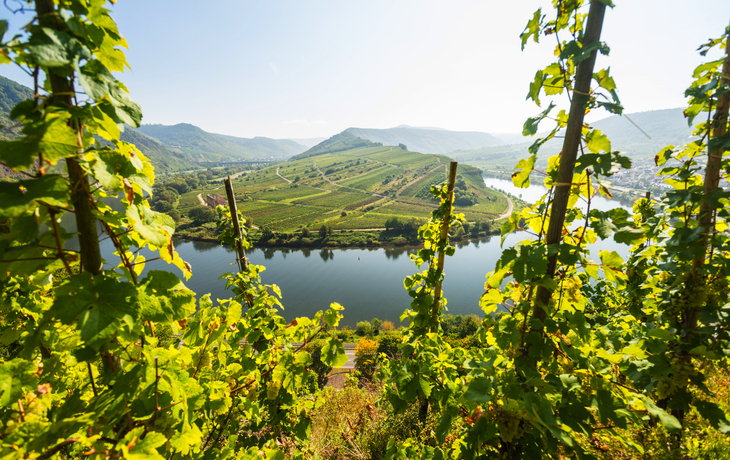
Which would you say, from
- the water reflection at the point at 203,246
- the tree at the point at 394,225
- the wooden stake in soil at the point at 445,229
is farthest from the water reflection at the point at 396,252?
the wooden stake in soil at the point at 445,229

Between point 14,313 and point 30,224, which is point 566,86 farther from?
point 14,313

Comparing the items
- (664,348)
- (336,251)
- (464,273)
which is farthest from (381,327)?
(664,348)

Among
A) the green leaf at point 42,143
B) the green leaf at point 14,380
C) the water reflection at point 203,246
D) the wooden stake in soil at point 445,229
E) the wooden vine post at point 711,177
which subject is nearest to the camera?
the green leaf at point 42,143

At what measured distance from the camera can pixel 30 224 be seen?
2.39ft

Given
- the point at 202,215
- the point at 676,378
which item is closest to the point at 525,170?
the point at 676,378

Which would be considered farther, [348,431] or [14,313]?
[348,431]

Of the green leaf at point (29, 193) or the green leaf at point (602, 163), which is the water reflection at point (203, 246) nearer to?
the green leaf at point (29, 193)

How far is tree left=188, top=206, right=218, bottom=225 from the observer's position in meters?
58.5

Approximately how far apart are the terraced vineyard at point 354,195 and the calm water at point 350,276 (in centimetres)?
1299

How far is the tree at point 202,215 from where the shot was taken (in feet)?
192

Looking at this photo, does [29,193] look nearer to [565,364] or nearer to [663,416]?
[565,364]

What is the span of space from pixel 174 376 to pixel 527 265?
177cm

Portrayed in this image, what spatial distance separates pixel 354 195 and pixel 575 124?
86137mm

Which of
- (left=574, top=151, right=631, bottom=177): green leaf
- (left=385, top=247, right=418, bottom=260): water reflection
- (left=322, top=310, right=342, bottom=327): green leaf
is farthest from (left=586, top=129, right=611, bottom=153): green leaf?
(left=385, top=247, right=418, bottom=260): water reflection
